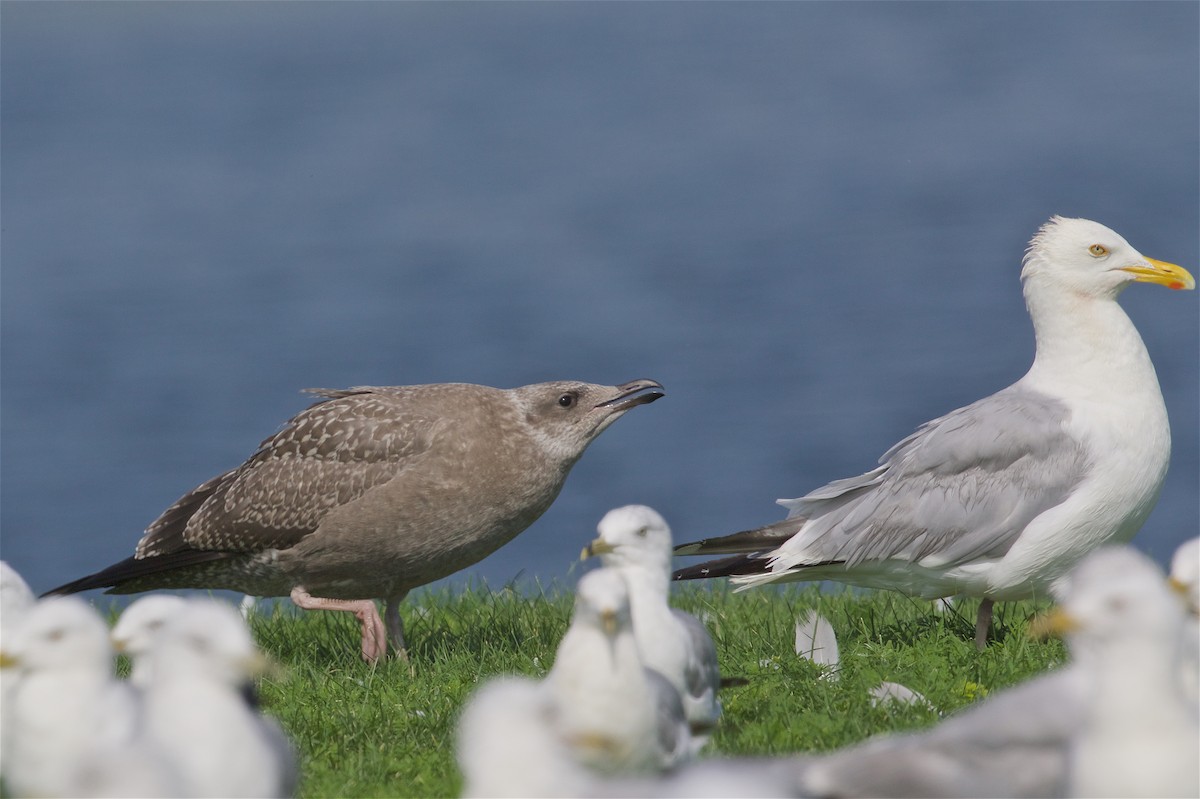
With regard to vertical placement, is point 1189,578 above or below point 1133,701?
above

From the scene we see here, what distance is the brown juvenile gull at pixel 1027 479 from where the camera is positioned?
26.7 ft

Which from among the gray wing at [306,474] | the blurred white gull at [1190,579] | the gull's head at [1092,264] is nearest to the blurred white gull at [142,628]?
the gray wing at [306,474]

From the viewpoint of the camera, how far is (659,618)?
624 cm

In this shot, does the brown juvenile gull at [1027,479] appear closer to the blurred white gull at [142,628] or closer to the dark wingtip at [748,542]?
the dark wingtip at [748,542]

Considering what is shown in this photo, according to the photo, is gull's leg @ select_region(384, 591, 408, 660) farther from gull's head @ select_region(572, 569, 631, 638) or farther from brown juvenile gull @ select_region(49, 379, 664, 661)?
gull's head @ select_region(572, 569, 631, 638)

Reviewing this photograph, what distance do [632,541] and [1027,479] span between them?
263 cm

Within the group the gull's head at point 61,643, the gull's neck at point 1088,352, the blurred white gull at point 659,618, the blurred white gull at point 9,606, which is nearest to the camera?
the gull's head at point 61,643

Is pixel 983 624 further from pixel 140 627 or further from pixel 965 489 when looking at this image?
pixel 140 627

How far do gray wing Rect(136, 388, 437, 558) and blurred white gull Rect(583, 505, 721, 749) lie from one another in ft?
8.76

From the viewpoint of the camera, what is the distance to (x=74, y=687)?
17.8ft

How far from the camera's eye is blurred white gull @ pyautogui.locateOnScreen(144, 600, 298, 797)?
16.1 ft

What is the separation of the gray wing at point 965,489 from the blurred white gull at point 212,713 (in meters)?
3.93

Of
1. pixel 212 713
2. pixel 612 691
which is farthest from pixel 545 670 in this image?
pixel 212 713

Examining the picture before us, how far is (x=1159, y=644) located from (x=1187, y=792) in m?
0.40
